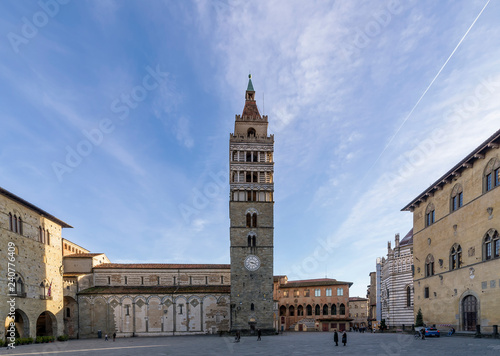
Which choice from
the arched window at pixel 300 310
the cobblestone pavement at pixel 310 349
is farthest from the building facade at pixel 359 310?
the cobblestone pavement at pixel 310 349

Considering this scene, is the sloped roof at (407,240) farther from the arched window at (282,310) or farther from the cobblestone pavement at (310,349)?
the arched window at (282,310)

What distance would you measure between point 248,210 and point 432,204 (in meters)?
21.2

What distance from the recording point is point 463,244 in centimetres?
3059

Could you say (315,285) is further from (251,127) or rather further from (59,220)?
(59,220)

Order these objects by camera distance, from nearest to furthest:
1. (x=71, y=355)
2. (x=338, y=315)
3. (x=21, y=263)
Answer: (x=71, y=355)
(x=21, y=263)
(x=338, y=315)

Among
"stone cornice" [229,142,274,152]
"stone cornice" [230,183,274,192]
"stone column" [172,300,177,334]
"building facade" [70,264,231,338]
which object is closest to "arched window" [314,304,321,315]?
"building facade" [70,264,231,338]

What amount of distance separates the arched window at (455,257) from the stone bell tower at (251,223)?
2086 centimetres

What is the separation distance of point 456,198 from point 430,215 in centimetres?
614

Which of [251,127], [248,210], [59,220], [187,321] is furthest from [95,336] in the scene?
[251,127]

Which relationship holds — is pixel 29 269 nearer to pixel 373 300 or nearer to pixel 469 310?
pixel 469 310

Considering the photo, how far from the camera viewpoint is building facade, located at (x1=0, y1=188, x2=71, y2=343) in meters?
33.9

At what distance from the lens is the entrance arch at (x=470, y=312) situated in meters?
28.5

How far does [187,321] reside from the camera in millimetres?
49188

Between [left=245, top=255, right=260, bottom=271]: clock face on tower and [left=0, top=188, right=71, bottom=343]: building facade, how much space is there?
71.3ft
